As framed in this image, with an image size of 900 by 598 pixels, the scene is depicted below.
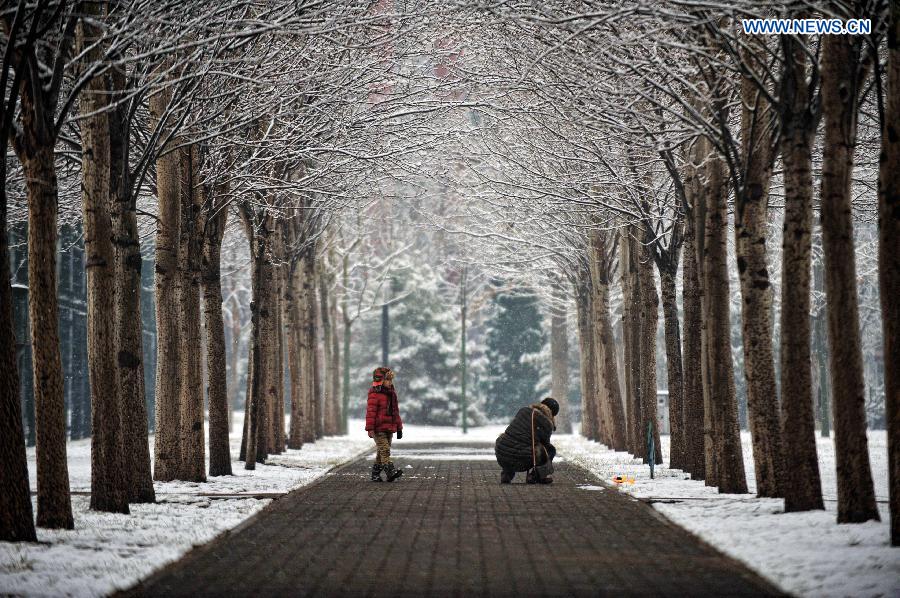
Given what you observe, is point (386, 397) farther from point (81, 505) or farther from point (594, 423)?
point (594, 423)

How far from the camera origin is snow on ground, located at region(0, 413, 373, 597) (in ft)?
30.1

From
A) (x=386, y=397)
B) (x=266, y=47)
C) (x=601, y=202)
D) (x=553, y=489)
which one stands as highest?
(x=266, y=47)

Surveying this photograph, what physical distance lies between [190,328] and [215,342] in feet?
6.17

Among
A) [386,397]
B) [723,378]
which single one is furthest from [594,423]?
[723,378]

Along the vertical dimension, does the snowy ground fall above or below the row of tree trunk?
below

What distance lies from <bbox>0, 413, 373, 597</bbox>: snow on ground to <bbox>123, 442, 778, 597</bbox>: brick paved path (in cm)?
28

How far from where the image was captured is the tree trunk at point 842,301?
1182 centimetres

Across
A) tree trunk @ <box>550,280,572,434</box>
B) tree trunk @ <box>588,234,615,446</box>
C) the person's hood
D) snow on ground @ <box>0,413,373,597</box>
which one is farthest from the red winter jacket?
tree trunk @ <box>550,280,572,434</box>

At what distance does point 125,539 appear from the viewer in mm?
11828

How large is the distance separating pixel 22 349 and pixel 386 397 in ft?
46.1

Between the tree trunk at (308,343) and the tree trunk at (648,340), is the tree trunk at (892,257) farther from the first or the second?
the tree trunk at (308,343)

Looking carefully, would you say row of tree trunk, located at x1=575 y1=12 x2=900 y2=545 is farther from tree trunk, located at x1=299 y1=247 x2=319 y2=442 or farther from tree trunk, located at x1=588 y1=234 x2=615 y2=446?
tree trunk, located at x1=299 y1=247 x2=319 y2=442

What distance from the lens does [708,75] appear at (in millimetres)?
17094

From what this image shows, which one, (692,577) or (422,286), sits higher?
(422,286)
